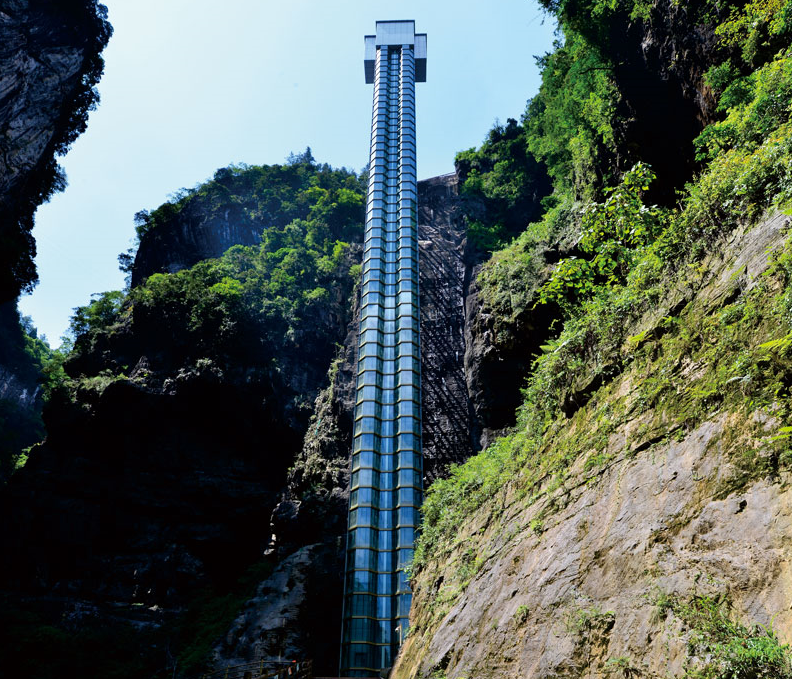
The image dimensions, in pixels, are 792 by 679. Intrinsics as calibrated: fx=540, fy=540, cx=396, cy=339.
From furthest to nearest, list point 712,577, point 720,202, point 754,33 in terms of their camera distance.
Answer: point 754,33 < point 720,202 < point 712,577

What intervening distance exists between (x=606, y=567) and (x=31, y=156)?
25.6m

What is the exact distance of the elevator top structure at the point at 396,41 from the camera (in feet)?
117

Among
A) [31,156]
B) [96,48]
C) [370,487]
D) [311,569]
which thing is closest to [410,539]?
[370,487]

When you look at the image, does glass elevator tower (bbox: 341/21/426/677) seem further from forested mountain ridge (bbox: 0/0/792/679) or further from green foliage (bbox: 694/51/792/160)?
green foliage (bbox: 694/51/792/160)

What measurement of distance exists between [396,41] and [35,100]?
885 inches

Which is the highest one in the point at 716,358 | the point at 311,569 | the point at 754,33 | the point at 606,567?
the point at 754,33

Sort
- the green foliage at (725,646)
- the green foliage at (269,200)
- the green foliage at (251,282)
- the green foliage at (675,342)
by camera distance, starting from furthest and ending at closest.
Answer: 1. the green foliage at (269,200)
2. the green foliage at (251,282)
3. the green foliage at (675,342)
4. the green foliage at (725,646)

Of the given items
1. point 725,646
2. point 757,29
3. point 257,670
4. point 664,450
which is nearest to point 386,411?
point 257,670

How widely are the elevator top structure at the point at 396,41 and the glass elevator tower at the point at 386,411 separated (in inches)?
134

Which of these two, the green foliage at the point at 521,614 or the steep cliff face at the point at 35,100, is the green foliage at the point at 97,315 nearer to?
the steep cliff face at the point at 35,100

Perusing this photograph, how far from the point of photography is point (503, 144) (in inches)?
1139

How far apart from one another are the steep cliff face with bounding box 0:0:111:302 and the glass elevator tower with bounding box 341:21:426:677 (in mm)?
14373

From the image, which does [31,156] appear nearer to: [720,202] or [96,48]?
[96,48]

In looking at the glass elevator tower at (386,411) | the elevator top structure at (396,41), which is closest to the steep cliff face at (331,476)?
the glass elevator tower at (386,411)
